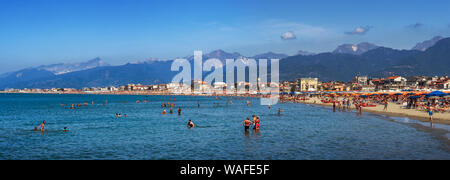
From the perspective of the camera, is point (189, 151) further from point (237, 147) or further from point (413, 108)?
point (413, 108)

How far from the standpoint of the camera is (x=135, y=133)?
101 ft

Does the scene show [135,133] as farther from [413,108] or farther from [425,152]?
[413,108]
